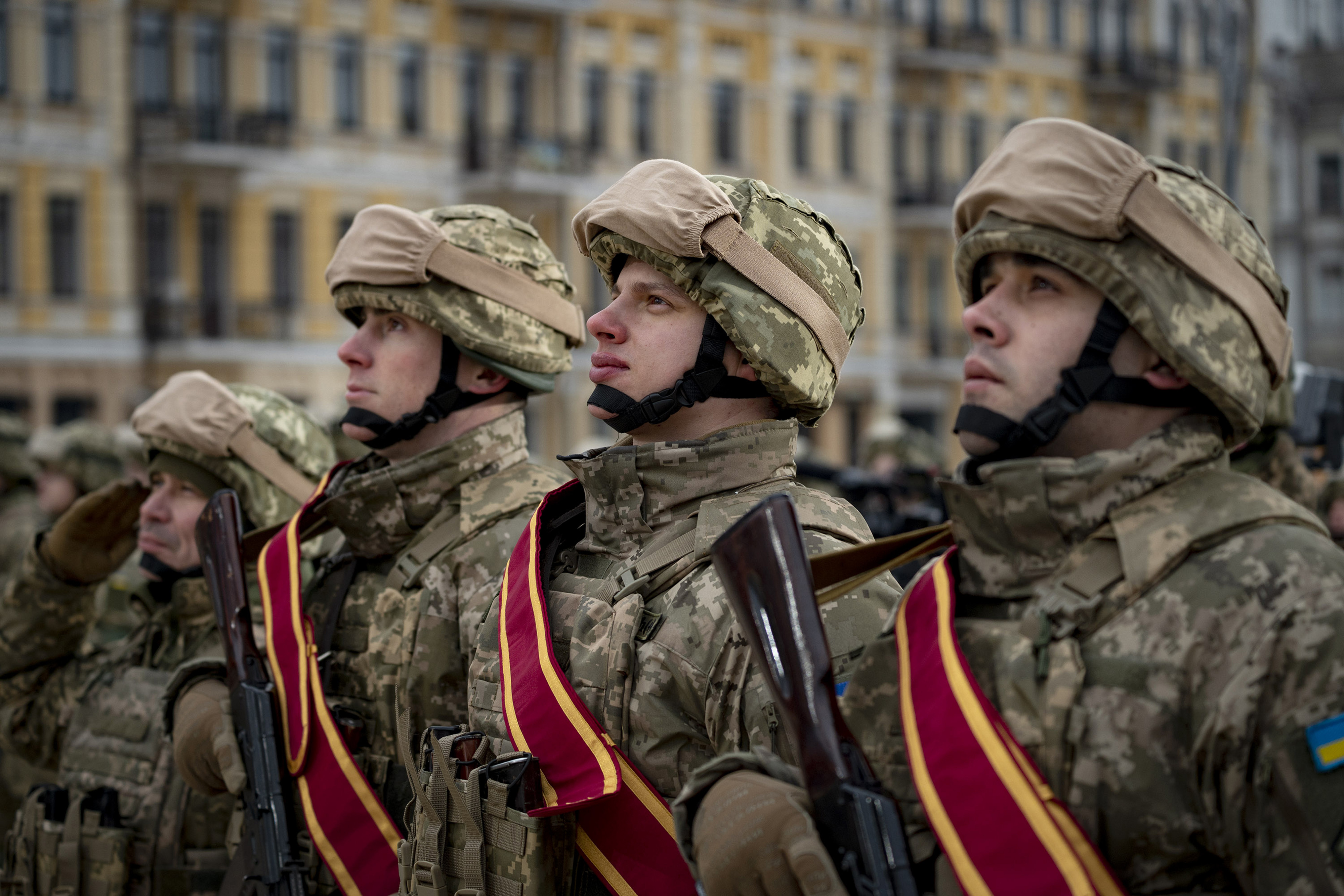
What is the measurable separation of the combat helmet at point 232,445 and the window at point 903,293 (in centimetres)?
2891

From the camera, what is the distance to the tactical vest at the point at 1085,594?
7.07 ft

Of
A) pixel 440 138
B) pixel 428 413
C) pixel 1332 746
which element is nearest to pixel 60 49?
pixel 440 138

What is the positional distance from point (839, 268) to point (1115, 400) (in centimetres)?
108

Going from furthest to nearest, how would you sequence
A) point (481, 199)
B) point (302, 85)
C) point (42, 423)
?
1. point (481, 199)
2. point (302, 85)
3. point (42, 423)

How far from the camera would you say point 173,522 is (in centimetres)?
472

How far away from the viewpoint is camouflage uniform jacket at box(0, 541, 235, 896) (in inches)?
168

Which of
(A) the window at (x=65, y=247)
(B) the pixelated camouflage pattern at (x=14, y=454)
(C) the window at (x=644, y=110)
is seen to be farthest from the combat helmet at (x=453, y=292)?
(C) the window at (x=644, y=110)

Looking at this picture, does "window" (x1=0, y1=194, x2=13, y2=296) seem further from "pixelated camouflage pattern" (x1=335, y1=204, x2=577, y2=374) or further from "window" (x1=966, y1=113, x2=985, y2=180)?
"pixelated camouflage pattern" (x1=335, y1=204, x2=577, y2=374)

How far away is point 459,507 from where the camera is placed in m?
3.90

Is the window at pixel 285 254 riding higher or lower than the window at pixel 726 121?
lower

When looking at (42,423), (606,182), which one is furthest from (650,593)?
(606,182)

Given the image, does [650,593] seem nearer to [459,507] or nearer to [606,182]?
[459,507]

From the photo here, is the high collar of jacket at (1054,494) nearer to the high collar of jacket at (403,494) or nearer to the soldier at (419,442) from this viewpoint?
the soldier at (419,442)

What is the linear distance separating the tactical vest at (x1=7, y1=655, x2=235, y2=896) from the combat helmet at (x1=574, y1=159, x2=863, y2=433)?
1891 millimetres
